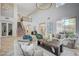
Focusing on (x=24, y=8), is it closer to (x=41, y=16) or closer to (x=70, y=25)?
(x=41, y=16)

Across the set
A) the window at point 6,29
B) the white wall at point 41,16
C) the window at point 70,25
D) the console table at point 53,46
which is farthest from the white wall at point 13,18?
the window at point 70,25

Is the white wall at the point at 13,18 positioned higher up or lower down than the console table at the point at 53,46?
higher up

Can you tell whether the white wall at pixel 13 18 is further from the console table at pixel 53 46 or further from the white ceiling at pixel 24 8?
the console table at pixel 53 46

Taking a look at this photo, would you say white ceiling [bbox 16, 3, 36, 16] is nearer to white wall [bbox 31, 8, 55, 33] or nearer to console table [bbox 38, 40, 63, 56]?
white wall [bbox 31, 8, 55, 33]

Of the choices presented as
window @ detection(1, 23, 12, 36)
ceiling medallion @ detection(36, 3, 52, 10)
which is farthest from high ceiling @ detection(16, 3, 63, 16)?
window @ detection(1, 23, 12, 36)

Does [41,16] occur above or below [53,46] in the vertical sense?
above

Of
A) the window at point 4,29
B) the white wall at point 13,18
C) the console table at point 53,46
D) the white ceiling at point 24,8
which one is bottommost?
the console table at point 53,46

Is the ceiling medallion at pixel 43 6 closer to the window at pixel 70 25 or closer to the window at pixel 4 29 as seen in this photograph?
the window at pixel 70 25

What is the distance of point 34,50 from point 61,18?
0.56 m

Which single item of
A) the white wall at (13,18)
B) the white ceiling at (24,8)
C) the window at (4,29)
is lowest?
the window at (4,29)

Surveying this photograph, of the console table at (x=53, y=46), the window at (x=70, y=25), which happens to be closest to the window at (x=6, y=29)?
the console table at (x=53, y=46)

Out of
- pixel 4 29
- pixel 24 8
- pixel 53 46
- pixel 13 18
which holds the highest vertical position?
pixel 24 8

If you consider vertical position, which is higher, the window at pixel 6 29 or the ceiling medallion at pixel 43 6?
the ceiling medallion at pixel 43 6

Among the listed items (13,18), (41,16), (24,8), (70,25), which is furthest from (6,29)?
(70,25)
